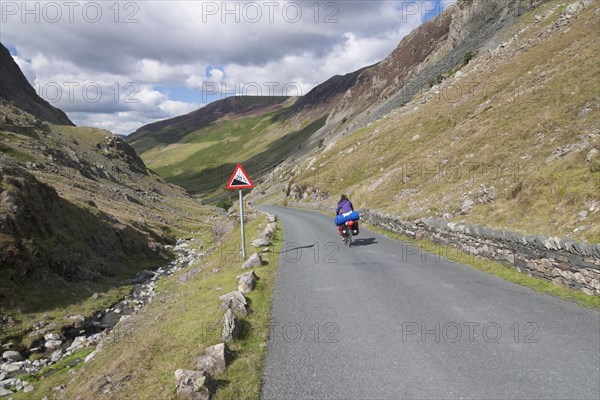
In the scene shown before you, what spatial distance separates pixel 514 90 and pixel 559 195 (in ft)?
96.0

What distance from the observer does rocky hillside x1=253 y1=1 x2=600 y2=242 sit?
15578 mm

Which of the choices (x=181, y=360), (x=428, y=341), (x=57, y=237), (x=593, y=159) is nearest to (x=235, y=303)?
(x=181, y=360)

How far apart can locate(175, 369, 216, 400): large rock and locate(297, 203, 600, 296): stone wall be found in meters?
Result: 9.51

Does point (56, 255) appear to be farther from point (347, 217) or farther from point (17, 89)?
point (17, 89)

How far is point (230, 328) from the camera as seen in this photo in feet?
26.9

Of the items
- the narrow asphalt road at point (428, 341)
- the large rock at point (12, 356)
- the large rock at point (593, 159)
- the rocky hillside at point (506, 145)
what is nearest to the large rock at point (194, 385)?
the narrow asphalt road at point (428, 341)

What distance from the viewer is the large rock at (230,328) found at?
8000mm

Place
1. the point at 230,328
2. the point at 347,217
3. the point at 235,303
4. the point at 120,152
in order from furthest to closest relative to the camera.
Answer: the point at 120,152
the point at 347,217
the point at 235,303
the point at 230,328

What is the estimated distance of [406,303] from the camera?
10016 millimetres

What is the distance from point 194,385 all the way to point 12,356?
13959mm

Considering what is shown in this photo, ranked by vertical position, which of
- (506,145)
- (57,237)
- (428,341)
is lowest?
(428,341)

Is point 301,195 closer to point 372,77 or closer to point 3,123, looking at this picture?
point 3,123

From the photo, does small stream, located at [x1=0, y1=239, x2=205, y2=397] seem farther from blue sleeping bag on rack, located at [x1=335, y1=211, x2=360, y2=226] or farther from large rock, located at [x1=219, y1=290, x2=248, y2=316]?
blue sleeping bag on rack, located at [x1=335, y1=211, x2=360, y2=226]

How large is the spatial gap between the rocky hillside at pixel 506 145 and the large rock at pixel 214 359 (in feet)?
34.9
